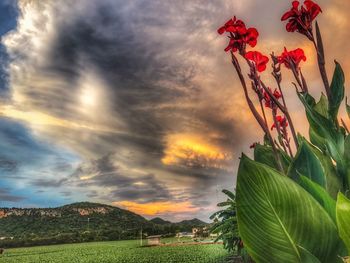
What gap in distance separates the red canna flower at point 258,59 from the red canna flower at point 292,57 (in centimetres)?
28

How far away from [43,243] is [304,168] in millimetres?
37288

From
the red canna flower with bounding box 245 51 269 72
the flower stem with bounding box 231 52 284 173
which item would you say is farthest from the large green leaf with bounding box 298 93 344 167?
the red canna flower with bounding box 245 51 269 72

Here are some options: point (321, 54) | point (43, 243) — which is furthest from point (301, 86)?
point (43, 243)

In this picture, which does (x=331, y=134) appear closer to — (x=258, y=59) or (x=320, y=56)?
(x=320, y=56)

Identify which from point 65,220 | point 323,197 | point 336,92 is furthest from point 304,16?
point 65,220

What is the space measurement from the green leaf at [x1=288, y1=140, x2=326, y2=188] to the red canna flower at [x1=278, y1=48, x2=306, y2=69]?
28.6 inches

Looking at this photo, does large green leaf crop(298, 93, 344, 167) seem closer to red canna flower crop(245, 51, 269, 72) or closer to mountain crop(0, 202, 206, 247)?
red canna flower crop(245, 51, 269, 72)

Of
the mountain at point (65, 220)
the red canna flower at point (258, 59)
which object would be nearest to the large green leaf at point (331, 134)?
the red canna flower at point (258, 59)

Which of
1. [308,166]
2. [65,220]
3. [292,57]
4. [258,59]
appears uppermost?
[65,220]

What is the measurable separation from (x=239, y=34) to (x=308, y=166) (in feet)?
2.07

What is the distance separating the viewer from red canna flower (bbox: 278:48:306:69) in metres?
1.79

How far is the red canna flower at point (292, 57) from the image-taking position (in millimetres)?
1795

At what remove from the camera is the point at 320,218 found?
2.84 feet

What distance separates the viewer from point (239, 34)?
4.87ft
